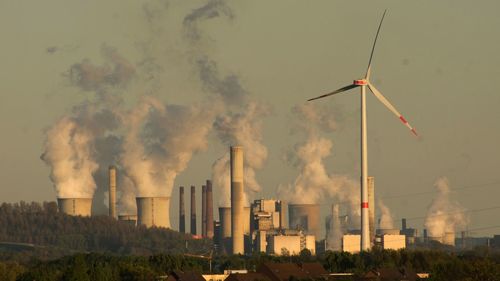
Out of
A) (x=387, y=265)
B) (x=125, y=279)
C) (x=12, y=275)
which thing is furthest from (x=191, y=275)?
(x=387, y=265)

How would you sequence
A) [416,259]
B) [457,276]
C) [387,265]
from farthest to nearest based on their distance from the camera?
[416,259]
[387,265]
[457,276]

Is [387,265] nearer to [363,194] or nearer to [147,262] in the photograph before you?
[363,194]

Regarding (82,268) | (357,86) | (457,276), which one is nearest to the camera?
(457,276)

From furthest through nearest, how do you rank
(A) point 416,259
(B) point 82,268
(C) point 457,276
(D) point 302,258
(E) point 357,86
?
(D) point 302,258 < (A) point 416,259 < (E) point 357,86 < (B) point 82,268 < (C) point 457,276

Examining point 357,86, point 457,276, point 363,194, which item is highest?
point 357,86

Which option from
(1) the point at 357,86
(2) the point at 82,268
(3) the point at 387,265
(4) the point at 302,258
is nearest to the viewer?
(2) the point at 82,268

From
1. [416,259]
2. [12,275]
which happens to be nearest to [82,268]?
[12,275]

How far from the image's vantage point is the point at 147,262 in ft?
526

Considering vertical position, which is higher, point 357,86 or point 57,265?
point 357,86

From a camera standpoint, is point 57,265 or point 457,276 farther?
point 57,265

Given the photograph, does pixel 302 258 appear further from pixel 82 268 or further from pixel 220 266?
pixel 82 268

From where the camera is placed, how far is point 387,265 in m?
153

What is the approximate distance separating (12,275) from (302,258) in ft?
184

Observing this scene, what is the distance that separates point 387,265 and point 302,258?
31527mm
